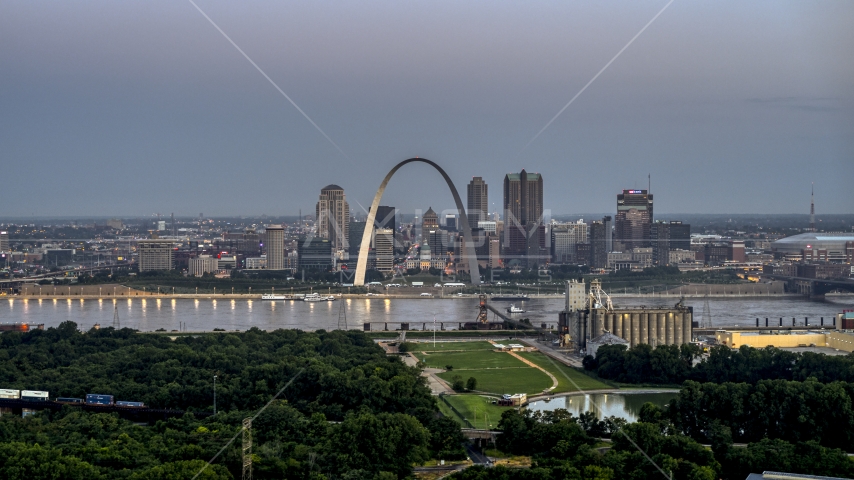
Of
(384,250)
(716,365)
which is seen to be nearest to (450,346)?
(716,365)

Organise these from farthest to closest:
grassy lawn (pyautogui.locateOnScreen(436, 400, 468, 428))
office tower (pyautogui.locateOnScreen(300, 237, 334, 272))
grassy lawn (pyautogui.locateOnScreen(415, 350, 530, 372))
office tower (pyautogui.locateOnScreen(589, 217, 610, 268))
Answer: office tower (pyautogui.locateOnScreen(589, 217, 610, 268)), office tower (pyautogui.locateOnScreen(300, 237, 334, 272)), grassy lawn (pyautogui.locateOnScreen(415, 350, 530, 372)), grassy lawn (pyautogui.locateOnScreen(436, 400, 468, 428))

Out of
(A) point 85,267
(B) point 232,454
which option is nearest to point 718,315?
(B) point 232,454

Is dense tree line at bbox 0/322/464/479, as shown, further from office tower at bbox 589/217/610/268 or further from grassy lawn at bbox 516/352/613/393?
office tower at bbox 589/217/610/268

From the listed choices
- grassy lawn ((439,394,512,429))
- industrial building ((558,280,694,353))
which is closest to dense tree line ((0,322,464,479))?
grassy lawn ((439,394,512,429))

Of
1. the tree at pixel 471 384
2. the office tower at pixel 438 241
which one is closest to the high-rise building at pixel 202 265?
the office tower at pixel 438 241

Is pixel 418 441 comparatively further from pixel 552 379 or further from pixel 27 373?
pixel 27 373

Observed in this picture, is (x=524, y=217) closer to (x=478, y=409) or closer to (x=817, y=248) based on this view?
(x=817, y=248)
